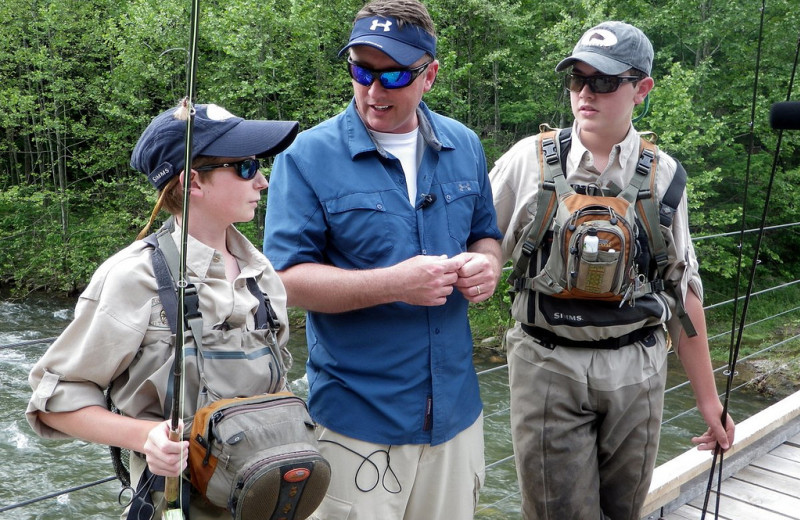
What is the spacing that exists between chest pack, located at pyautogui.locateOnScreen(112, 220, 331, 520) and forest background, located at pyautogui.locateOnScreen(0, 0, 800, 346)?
14285 mm

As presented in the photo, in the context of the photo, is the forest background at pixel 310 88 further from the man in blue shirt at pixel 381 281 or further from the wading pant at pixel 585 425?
the man in blue shirt at pixel 381 281

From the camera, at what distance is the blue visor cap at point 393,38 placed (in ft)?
6.70

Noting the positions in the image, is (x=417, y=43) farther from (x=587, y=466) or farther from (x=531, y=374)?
(x=587, y=466)

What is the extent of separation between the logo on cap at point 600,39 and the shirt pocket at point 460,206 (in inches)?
24.1

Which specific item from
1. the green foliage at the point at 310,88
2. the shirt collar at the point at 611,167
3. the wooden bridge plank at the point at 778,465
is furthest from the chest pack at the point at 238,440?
the green foliage at the point at 310,88

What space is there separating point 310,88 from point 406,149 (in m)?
17.2

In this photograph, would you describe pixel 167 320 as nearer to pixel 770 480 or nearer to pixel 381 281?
pixel 381 281

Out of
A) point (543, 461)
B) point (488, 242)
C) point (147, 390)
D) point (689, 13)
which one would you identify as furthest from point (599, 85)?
point (689, 13)

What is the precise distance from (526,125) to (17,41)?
1348 centimetres

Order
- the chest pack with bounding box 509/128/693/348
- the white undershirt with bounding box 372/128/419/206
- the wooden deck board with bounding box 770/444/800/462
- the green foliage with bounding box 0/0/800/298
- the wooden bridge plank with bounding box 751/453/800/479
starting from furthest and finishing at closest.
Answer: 1. the green foliage with bounding box 0/0/800/298
2. the wooden deck board with bounding box 770/444/800/462
3. the wooden bridge plank with bounding box 751/453/800/479
4. the chest pack with bounding box 509/128/693/348
5. the white undershirt with bounding box 372/128/419/206

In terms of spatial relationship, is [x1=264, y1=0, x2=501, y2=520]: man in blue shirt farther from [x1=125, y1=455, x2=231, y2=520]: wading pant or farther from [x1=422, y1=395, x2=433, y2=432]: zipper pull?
[x1=125, y1=455, x2=231, y2=520]: wading pant

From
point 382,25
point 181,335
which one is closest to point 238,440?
point 181,335

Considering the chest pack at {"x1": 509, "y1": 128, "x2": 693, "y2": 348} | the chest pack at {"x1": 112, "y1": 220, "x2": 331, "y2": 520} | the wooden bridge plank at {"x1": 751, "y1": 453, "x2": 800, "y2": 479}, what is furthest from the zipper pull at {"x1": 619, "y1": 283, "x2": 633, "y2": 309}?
the wooden bridge plank at {"x1": 751, "y1": 453, "x2": 800, "y2": 479}

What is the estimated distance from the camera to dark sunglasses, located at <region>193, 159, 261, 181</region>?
1.69 metres
